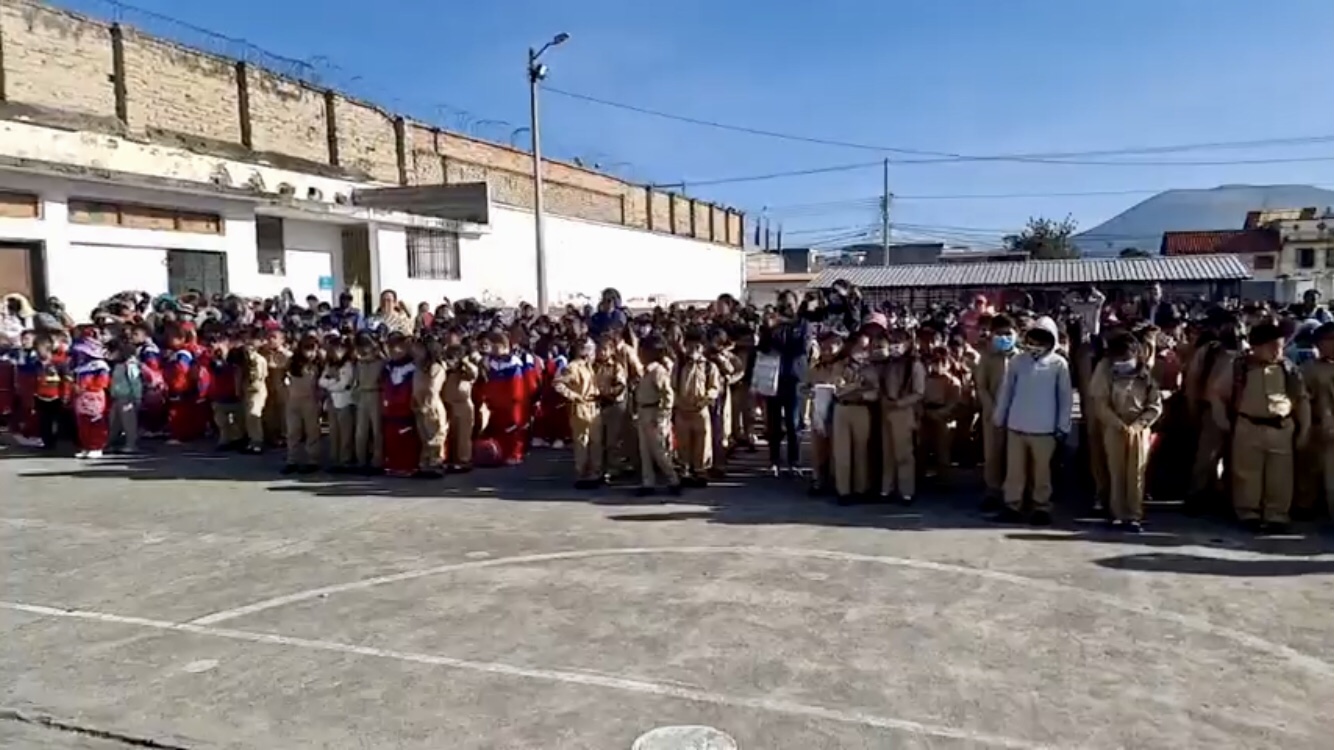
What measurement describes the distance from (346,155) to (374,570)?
99.0ft

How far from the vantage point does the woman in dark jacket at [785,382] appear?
1043 centimetres

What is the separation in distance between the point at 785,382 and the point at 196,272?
15.9 m

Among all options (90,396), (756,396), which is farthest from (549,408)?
(90,396)

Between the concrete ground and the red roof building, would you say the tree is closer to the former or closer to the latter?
the red roof building

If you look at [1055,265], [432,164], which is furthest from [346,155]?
[1055,265]

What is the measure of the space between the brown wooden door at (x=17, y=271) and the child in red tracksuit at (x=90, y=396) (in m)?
6.03

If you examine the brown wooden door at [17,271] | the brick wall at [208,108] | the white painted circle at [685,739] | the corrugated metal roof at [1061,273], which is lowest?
the white painted circle at [685,739]

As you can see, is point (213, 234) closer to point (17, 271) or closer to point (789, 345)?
point (17, 271)

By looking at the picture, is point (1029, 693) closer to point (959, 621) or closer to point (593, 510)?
point (959, 621)

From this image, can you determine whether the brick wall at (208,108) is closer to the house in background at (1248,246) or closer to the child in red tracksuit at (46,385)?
the child in red tracksuit at (46,385)

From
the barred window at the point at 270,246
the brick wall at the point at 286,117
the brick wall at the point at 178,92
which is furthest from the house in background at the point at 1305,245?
the brick wall at the point at 178,92

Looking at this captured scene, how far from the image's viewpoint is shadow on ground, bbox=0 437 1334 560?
7.40 meters

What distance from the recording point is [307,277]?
25391 mm

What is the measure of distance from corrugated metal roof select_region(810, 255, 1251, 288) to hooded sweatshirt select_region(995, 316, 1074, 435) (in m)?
27.0
